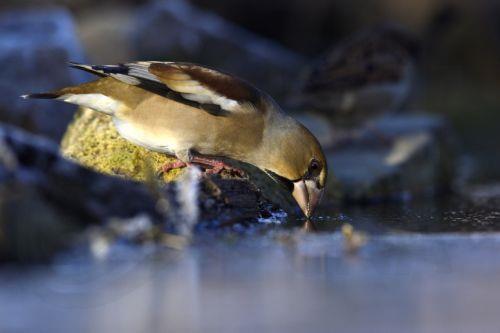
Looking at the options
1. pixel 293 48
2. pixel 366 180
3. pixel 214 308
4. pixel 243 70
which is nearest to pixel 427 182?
pixel 366 180

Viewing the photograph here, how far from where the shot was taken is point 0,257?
4309mm

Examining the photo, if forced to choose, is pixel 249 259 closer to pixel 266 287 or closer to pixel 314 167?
pixel 266 287

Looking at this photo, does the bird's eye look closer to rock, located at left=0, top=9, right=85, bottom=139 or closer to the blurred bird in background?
the blurred bird in background

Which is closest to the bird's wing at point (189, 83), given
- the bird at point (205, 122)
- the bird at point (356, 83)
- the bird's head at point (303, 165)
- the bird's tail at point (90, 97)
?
the bird at point (205, 122)

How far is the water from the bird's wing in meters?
1.16

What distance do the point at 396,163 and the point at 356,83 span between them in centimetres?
116

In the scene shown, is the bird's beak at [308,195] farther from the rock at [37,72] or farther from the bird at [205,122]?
the rock at [37,72]

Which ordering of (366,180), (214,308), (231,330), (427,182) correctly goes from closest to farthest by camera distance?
(231,330)
(214,308)
(366,180)
(427,182)

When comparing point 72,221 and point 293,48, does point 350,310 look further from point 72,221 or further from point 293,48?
point 293,48

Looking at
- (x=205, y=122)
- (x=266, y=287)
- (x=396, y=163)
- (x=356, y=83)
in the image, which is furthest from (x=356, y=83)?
(x=266, y=287)

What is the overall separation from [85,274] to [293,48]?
11.8m

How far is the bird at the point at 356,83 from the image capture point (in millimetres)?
9688

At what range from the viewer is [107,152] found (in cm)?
629

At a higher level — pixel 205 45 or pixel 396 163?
pixel 205 45
